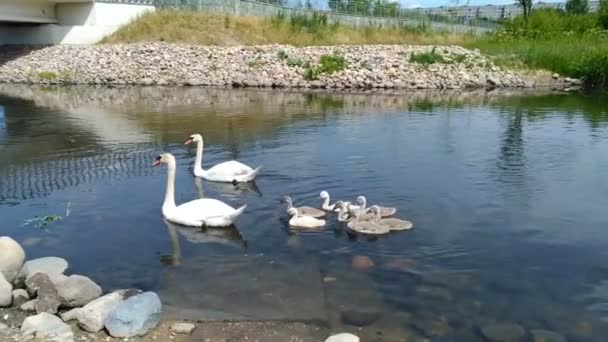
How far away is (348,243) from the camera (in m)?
9.32

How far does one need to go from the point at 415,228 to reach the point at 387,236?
609 mm

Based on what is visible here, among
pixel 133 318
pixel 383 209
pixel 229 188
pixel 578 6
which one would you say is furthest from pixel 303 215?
pixel 578 6

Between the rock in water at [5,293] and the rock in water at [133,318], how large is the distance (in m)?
1.31

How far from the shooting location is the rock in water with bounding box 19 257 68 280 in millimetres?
7671

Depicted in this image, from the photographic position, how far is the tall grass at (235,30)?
4388 centimetres

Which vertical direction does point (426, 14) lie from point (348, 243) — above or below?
above

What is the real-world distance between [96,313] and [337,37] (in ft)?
138

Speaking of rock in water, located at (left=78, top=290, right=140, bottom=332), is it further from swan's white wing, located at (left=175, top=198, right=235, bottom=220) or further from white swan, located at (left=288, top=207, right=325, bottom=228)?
white swan, located at (left=288, top=207, right=325, bottom=228)

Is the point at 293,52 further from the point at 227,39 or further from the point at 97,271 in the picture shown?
the point at 97,271

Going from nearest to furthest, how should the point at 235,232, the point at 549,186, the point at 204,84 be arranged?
the point at 235,232 → the point at 549,186 → the point at 204,84

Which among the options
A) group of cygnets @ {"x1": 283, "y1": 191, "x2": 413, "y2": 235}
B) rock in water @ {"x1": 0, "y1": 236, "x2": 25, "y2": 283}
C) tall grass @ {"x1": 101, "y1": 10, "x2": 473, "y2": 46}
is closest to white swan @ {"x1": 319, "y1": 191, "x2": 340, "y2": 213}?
group of cygnets @ {"x1": 283, "y1": 191, "x2": 413, "y2": 235}

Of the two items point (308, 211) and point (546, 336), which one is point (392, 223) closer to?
point (308, 211)

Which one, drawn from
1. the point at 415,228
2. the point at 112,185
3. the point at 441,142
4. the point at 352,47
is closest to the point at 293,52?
the point at 352,47

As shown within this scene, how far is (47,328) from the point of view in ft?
20.9
